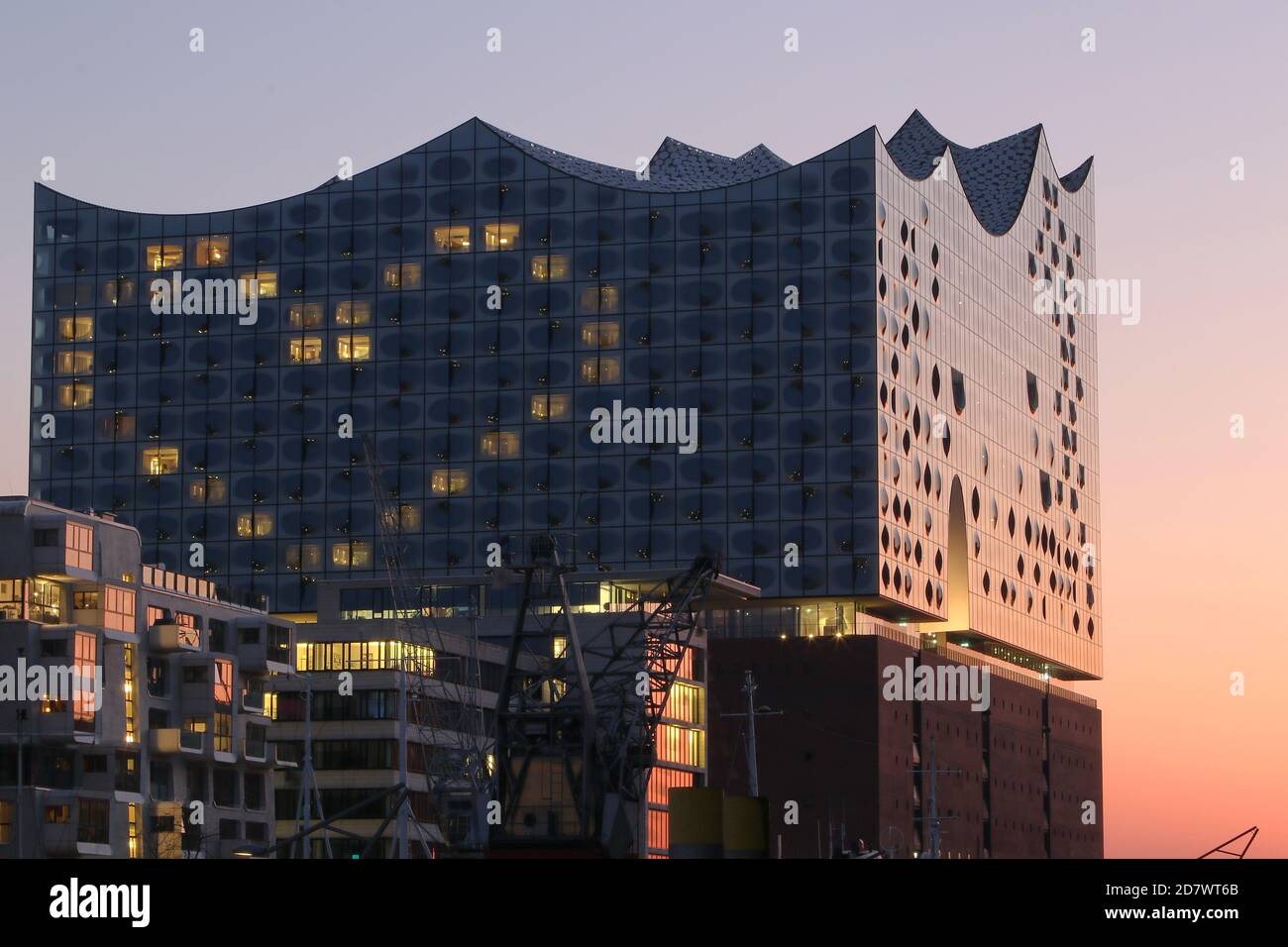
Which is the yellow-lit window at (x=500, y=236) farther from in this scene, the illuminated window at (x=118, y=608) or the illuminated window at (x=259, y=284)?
the illuminated window at (x=118, y=608)

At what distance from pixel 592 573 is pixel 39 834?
6301cm

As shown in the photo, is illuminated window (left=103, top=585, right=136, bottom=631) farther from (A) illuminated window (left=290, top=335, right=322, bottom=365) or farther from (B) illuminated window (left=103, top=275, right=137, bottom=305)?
(B) illuminated window (left=103, top=275, right=137, bottom=305)

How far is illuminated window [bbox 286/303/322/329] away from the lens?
179 metres

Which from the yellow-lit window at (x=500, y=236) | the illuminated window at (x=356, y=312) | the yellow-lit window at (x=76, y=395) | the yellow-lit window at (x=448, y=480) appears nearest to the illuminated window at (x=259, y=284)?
the illuminated window at (x=356, y=312)

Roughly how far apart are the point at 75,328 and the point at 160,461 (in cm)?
1230

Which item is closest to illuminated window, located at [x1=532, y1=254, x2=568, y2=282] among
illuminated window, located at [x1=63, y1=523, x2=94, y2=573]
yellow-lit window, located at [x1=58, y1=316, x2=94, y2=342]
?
yellow-lit window, located at [x1=58, y1=316, x2=94, y2=342]

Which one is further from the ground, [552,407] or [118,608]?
[552,407]

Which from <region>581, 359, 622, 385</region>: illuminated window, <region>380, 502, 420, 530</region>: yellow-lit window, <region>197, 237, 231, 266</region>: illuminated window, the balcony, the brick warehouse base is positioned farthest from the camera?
<region>197, 237, 231, 266</region>: illuminated window

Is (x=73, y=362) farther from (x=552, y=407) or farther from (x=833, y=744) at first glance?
(x=833, y=744)

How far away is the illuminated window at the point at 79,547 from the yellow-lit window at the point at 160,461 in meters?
Result: 63.5

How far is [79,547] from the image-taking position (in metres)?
115

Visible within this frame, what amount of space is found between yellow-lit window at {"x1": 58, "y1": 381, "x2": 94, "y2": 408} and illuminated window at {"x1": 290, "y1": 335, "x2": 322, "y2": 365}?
16.1m

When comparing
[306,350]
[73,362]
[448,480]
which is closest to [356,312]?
[306,350]
